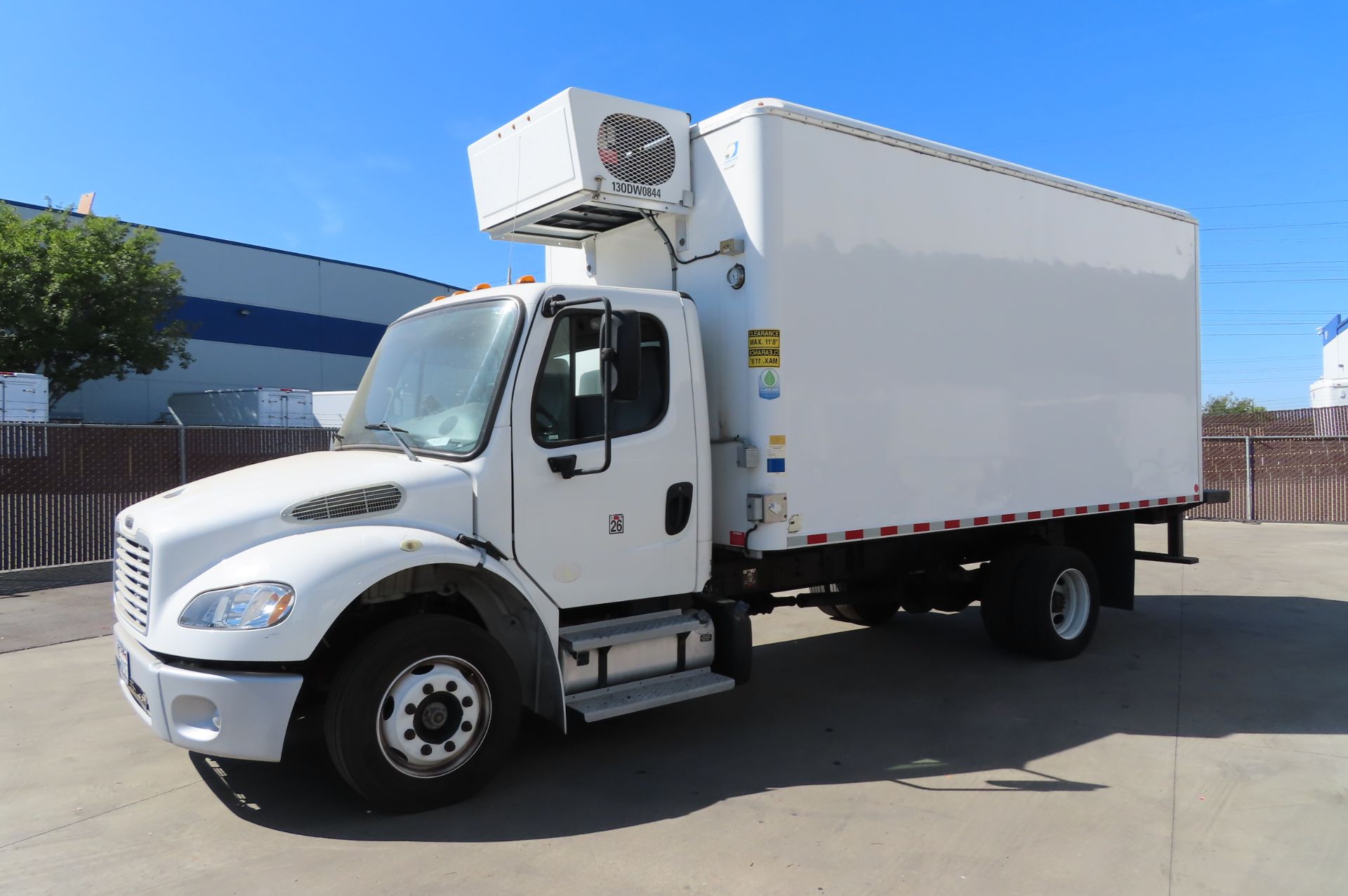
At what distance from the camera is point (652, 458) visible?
17.1ft

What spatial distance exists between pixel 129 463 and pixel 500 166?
9635 mm

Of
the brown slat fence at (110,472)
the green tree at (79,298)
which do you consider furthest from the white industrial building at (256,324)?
the brown slat fence at (110,472)

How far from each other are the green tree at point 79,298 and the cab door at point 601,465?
2886cm

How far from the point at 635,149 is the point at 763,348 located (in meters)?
1.46

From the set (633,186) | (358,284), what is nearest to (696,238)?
(633,186)

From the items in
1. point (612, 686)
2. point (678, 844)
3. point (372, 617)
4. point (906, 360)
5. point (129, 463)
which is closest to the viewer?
point (678, 844)

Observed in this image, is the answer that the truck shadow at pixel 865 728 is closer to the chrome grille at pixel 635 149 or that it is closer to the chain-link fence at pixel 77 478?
the chrome grille at pixel 635 149

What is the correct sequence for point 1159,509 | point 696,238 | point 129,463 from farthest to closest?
point 129,463
point 1159,509
point 696,238

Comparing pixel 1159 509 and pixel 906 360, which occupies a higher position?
pixel 906 360

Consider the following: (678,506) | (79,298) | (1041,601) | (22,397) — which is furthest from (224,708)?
(79,298)

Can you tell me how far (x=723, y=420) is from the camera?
18.4ft

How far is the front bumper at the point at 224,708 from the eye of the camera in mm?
3980

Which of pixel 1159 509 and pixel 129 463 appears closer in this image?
pixel 1159 509

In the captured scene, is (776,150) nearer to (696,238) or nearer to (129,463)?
(696,238)
